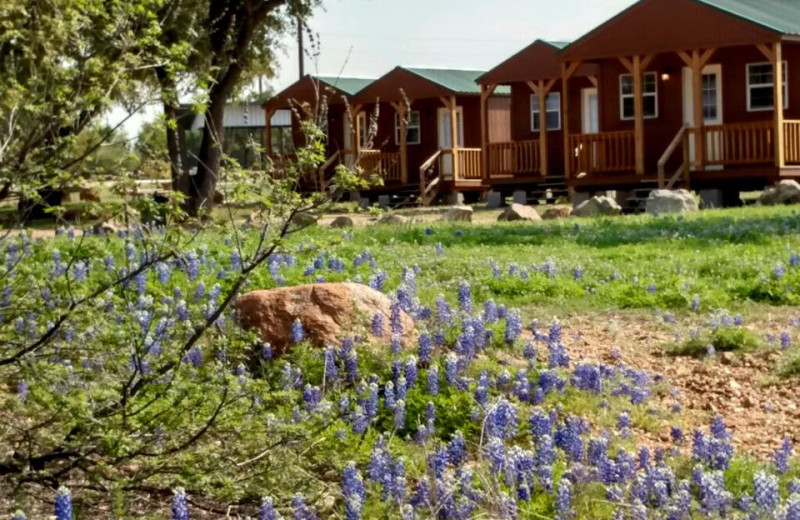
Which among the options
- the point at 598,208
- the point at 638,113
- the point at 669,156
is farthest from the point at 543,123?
the point at 598,208

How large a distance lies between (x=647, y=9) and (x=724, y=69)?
8.45 feet

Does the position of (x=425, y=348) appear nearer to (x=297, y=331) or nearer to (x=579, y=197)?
(x=297, y=331)

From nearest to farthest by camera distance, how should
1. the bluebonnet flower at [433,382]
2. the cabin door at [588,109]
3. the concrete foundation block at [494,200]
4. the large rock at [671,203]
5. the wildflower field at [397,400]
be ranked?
the wildflower field at [397,400], the bluebonnet flower at [433,382], the large rock at [671,203], the concrete foundation block at [494,200], the cabin door at [588,109]

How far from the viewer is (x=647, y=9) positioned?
3291 cm

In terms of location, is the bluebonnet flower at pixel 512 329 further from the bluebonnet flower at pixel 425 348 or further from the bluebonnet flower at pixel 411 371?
the bluebonnet flower at pixel 411 371

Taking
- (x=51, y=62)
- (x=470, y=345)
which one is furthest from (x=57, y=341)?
(x=470, y=345)

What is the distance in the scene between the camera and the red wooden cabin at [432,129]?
42156 mm

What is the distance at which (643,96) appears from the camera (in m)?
35.1

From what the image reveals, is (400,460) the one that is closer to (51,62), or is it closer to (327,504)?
(327,504)

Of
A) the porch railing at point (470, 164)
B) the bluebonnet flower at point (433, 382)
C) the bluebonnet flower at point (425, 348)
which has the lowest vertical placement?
the bluebonnet flower at point (433, 382)

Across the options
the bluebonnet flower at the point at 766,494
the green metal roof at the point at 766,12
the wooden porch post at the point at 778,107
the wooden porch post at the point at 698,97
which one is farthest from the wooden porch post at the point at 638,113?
the bluebonnet flower at the point at 766,494

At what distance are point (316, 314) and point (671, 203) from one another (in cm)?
1918

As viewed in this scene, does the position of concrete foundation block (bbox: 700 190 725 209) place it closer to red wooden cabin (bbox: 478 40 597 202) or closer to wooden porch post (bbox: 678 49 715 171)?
wooden porch post (bbox: 678 49 715 171)

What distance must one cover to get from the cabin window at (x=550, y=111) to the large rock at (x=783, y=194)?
12.3 meters
